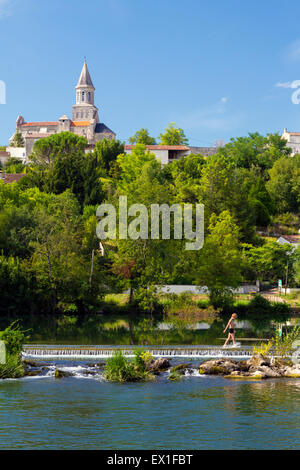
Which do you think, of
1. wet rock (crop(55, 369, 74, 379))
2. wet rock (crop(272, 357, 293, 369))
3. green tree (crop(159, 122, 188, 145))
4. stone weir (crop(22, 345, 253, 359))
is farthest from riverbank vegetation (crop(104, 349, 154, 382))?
green tree (crop(159, 122, 188, 145))

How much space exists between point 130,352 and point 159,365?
5.10m

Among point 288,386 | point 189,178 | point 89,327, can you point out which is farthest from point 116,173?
point 288,386

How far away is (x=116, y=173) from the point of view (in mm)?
97750

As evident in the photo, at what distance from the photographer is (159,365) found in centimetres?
2636

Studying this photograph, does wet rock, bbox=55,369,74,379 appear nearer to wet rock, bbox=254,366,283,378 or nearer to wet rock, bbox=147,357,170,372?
wet rock, bbox=147,357,170,372

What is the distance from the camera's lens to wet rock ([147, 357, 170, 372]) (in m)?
25.9

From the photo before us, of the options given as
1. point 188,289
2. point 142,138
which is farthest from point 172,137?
point 188,289

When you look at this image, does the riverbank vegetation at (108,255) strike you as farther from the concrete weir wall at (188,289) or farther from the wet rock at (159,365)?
the wet rock at (159,365)

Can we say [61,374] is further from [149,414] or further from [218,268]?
[218,268]

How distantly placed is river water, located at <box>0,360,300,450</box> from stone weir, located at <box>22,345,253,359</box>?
567cm

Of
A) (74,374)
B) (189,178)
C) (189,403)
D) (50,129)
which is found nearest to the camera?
(189,403)

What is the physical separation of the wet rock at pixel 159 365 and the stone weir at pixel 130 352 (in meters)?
3.87
